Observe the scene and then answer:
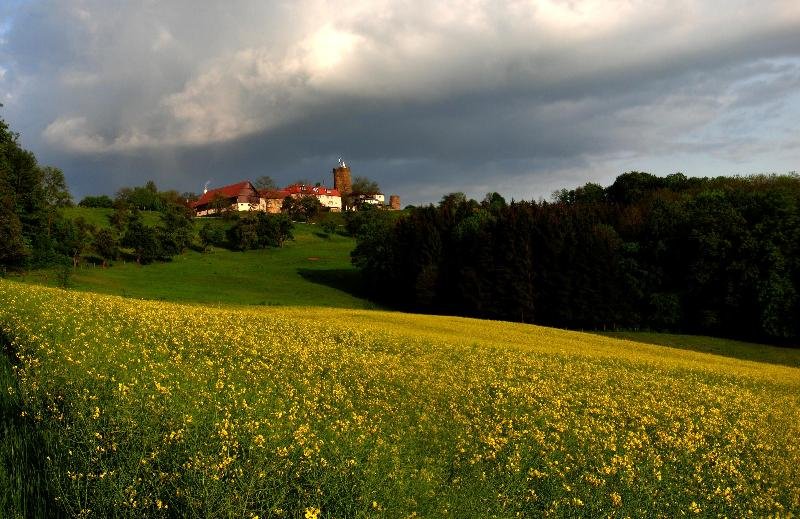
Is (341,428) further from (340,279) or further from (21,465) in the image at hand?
(340,279)

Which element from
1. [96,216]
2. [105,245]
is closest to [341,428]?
[105,245]

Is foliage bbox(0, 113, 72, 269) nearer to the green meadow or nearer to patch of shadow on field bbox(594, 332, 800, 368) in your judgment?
the green meadow

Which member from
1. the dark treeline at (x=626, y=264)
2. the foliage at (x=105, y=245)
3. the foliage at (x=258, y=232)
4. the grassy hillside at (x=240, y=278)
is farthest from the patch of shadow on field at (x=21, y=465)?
the foliage at (x=258, y=232)

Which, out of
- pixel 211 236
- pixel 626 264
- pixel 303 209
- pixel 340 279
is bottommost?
pixel 340 279

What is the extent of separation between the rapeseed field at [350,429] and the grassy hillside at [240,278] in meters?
45.5

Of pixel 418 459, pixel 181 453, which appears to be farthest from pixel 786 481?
pixel 181 453

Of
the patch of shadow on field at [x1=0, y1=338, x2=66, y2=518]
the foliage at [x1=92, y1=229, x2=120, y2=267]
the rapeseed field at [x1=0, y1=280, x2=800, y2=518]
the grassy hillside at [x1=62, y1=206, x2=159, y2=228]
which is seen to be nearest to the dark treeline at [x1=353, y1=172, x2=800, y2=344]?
the rapeseed field at [x1=0, y1=280, x2=800, y2=518]

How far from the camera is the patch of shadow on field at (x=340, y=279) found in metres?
95.9

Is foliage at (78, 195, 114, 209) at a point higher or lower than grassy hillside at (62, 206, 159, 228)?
higher

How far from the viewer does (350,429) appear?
1105 centimetres

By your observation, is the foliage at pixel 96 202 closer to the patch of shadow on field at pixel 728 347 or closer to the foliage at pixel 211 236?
the foliage at pixel 211 236

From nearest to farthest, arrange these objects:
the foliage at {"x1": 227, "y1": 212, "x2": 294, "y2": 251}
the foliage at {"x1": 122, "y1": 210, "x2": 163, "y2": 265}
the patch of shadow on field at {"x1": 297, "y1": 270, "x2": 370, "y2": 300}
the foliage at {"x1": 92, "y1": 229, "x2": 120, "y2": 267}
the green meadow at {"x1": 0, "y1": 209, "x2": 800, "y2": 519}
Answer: the green meadow at {"x1": 0, "y1": 209, "x2": 800, "y2": 519} < the foliage at {"x1": 92, "y1": 229, "x2": 120, "y2": 267} < the patch of shadow on field at {"x1": 297, "y1": 270, "x2": 370, "y2": 300} < the foliage at {"x1": 122, "y1": 210, "x2": 163, "y2": 265} < the foliage at {"x1": 227, "y1": 212, "x2": 294, "y2": 251}

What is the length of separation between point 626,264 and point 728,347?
19.1m

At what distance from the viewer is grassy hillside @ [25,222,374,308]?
71.4m
